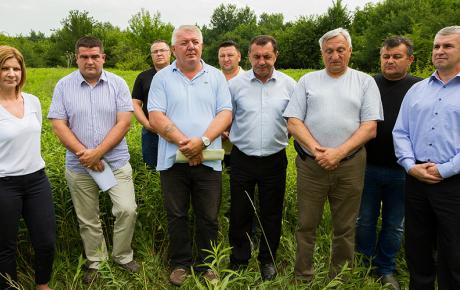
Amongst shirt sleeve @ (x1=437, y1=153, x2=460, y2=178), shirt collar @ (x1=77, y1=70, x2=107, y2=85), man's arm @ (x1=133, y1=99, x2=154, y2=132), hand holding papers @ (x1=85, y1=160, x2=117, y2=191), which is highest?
shirt collar @ (x1=77, y1=70, x2=107, y2=85)

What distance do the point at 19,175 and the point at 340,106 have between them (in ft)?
8.65

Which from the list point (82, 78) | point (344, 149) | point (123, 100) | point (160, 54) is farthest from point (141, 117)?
point (344, 149)

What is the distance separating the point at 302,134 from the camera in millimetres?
3338

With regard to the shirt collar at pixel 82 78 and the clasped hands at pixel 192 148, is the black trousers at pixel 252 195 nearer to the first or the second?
the clasped hands at pixel 192 148

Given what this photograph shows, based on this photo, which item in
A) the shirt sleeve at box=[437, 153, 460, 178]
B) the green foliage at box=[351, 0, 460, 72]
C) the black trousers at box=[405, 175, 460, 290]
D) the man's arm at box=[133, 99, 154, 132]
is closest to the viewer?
the shirt sleeve at box=[437, 153, 460, 178]

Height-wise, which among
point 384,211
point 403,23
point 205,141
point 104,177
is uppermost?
point 403,23

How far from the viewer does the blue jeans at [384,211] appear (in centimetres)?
361

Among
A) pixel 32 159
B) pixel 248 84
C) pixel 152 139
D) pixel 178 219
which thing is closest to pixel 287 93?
pixel 248 84

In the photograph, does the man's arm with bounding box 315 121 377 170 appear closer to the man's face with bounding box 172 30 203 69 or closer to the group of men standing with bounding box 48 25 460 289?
the group of men standing with bounding box 48 25 460 289

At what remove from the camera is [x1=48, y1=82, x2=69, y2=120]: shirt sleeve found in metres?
3.58

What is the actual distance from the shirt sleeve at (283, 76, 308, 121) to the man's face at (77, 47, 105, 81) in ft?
5.83

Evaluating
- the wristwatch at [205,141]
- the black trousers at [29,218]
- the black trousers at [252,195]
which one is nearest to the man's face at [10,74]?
the black trousers at [29,218]

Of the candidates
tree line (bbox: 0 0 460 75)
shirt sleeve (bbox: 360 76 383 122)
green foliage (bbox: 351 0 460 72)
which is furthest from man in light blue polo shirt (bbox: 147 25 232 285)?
green foliage (bbox: 351 0 460 72)

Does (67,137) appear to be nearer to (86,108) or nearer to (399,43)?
(86,108)
